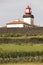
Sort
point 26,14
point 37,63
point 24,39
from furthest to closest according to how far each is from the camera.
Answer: point 26,14 < point 24,39 < point 37,63

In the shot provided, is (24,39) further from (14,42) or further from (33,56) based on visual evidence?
(33,56)

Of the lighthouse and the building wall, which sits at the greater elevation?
the building wall

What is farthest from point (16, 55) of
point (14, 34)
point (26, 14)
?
point (26, 14)

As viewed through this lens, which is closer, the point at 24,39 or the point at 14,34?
the point at 24,39

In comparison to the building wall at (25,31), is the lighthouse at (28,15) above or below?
below

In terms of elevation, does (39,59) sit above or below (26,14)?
above

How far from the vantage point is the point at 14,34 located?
3456 centimetres

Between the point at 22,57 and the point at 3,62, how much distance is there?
1.16 m

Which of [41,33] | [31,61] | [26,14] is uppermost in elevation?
[31,61]

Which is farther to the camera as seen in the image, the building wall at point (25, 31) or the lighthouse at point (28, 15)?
the lighthouse at point (28, 15)

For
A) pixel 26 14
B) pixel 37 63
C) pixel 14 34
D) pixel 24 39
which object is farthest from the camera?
pixel 26 14

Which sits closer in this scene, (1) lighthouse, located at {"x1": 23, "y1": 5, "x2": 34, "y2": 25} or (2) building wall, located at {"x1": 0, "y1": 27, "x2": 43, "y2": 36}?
(2) building wall, located at {"x1": 0, "y1": 27, "x2": 43, "y2": 36}

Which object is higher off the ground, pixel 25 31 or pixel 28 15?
Result: pixel 25 31

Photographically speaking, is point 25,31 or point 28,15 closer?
point 25,31
